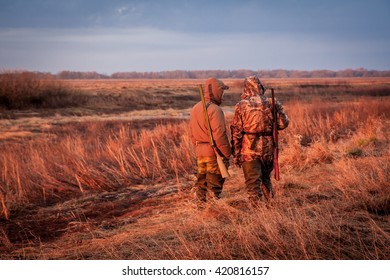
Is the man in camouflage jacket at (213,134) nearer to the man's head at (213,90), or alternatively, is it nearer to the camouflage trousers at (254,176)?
the man's head at (213,90)

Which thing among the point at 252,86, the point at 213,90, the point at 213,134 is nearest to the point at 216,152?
the point at 213,134

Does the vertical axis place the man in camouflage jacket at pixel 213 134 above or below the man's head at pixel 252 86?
below

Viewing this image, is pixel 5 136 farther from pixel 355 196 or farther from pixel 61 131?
pixel 355 196

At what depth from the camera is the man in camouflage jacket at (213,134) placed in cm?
497

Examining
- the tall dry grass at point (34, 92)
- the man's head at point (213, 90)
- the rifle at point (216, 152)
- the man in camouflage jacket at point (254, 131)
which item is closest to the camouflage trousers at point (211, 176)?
the rifle at point (216, 152)

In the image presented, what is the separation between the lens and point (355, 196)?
16.2 feet

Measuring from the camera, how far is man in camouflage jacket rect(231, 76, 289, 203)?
4.84 metres

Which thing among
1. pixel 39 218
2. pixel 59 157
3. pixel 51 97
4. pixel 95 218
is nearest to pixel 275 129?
pixel 95 218

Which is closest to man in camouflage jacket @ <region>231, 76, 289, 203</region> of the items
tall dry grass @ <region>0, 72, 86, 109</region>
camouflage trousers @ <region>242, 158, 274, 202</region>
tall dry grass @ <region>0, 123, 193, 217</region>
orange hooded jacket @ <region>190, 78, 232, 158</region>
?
camouflage trousers @ <region>242, 158, 274, 202</region>

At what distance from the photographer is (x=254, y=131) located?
486 cm

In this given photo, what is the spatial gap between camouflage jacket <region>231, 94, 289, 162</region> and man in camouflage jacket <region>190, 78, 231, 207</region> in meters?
0.19

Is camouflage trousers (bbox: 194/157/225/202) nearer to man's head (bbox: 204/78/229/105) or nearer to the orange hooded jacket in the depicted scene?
the orange hooded jacket

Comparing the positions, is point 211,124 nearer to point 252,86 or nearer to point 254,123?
point 254,123
